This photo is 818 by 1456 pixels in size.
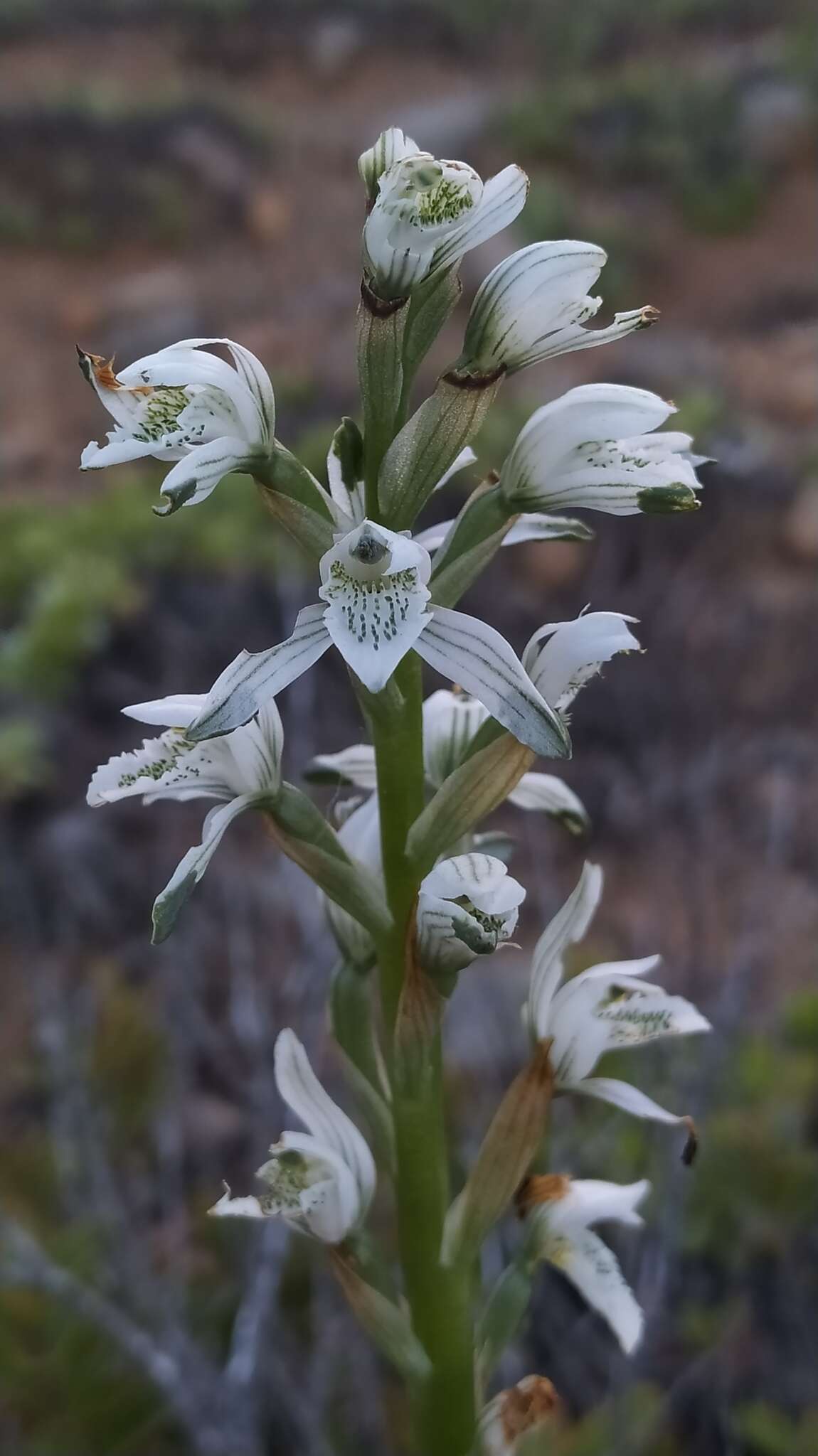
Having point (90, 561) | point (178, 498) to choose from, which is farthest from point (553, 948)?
point (90, 561)

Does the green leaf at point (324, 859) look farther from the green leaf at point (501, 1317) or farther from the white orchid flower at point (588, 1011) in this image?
the green leaf at point (501, 1317)

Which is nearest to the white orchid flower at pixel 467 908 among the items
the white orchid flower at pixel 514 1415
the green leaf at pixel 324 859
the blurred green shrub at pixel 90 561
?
the green leaf at pixel 324 859

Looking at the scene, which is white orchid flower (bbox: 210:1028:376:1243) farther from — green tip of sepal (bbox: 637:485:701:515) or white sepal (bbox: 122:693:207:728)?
green tip of sepal (bbox: 637:485:701:515)

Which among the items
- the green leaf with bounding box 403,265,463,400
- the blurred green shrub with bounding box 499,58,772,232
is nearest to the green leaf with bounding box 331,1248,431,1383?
the green leaf with bounding box 403,265,463,400

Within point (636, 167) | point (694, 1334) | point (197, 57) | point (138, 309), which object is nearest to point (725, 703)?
point (694, 1334)

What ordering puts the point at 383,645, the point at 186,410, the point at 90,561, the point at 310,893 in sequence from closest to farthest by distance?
the point at 383,645 < the point at 186,410 < the point at 310,893 < the point at 90,561

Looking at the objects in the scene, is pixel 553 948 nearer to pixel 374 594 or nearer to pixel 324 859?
pixel 324 859

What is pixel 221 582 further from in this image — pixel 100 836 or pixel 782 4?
pixel 782 4
